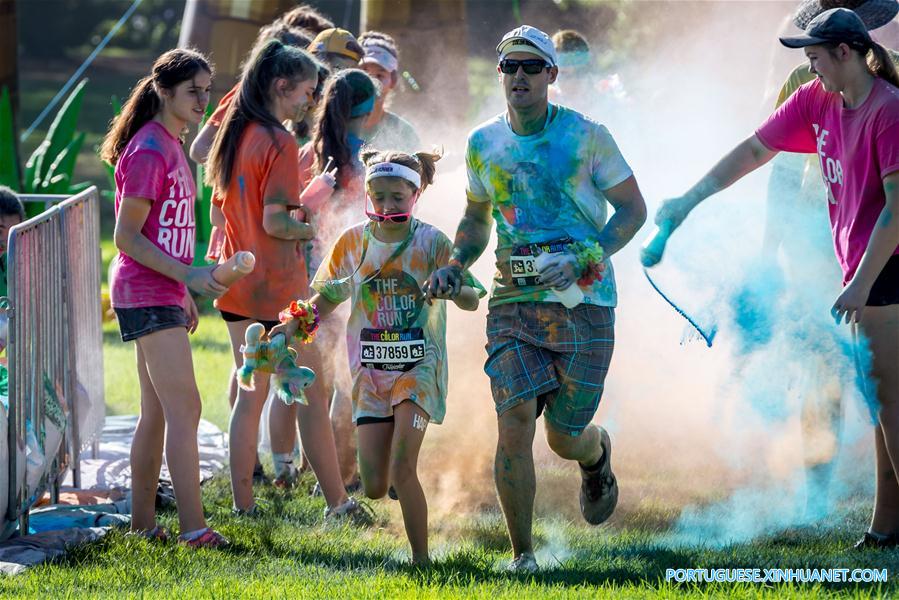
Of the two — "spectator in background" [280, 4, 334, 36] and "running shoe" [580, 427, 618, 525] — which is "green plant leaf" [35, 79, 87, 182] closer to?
"spectator in background" [280, 4, 334, 36]

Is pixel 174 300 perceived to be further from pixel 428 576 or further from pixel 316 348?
pixel 428 576

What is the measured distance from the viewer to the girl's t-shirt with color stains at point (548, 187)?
17.9 ft

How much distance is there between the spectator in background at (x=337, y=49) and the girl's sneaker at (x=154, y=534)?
118 inches

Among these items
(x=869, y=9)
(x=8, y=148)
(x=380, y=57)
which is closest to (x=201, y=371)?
(x=8, y=148)

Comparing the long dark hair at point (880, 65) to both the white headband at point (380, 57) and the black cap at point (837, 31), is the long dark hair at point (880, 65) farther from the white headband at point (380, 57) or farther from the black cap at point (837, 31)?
the white headband at point (380, 57)

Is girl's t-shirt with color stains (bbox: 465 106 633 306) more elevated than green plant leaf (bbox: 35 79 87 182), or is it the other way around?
green plant leaf (bbox: 35 79 87 182)

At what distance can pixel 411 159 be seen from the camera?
582cm

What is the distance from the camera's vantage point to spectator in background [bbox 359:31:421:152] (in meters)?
7.56

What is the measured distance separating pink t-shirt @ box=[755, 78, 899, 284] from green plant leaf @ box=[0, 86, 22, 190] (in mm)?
7752

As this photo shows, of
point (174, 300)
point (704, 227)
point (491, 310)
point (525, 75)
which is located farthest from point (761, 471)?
point (174, 300)

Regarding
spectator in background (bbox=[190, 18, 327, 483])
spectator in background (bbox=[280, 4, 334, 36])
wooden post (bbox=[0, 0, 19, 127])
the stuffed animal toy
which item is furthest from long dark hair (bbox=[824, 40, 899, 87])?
wooden post (bbox=[0, 0, 19, 127])

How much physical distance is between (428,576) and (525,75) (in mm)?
1986

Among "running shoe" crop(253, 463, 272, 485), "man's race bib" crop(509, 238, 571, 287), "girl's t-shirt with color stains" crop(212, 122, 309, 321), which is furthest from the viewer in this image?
"running shoe" crop(253, 463, 272, 485)

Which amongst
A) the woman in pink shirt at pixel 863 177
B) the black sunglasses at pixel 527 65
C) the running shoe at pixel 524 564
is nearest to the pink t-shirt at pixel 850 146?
the woman in pink shirt at pixel 863 177
